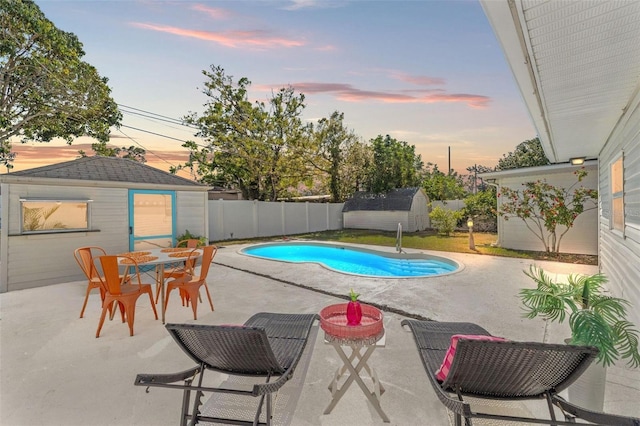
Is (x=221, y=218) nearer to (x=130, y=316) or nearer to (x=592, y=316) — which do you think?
(x=130, y=316)

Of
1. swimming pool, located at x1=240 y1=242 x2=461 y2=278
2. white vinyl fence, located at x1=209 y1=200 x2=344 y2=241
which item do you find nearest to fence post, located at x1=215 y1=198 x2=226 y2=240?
white vinyl fence, located at x1=209 y1=200 x2=344 y2=241

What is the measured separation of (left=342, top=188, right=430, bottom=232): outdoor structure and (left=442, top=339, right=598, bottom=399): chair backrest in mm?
15425

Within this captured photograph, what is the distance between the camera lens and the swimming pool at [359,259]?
8977 mm

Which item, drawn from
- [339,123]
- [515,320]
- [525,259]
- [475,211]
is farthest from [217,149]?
[515,320]

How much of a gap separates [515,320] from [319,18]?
7.13 m

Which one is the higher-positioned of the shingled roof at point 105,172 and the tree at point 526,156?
the tree at point 526,156

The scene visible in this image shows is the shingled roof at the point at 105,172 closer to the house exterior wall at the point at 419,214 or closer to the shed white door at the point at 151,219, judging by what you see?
the shed white door at the point at 151,219

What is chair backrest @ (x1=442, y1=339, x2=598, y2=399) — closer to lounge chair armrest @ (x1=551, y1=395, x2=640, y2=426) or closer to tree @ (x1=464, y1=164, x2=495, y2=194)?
lounge chair armrest @ (x1=551, y1=395, x2=640, y2=426)

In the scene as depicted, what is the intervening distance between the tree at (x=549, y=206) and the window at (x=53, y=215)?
12663 mm

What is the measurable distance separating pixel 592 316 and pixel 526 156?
A: 26079 mm

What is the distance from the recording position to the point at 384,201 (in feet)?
59.4

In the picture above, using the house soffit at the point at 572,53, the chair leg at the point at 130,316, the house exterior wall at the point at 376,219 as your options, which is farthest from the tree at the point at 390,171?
the chair leg at the point at 130,316

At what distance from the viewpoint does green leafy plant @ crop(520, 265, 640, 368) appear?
1.96 meters

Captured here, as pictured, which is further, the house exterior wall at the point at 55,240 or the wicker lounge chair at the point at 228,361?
the house exterior wall at the point at 55,240
